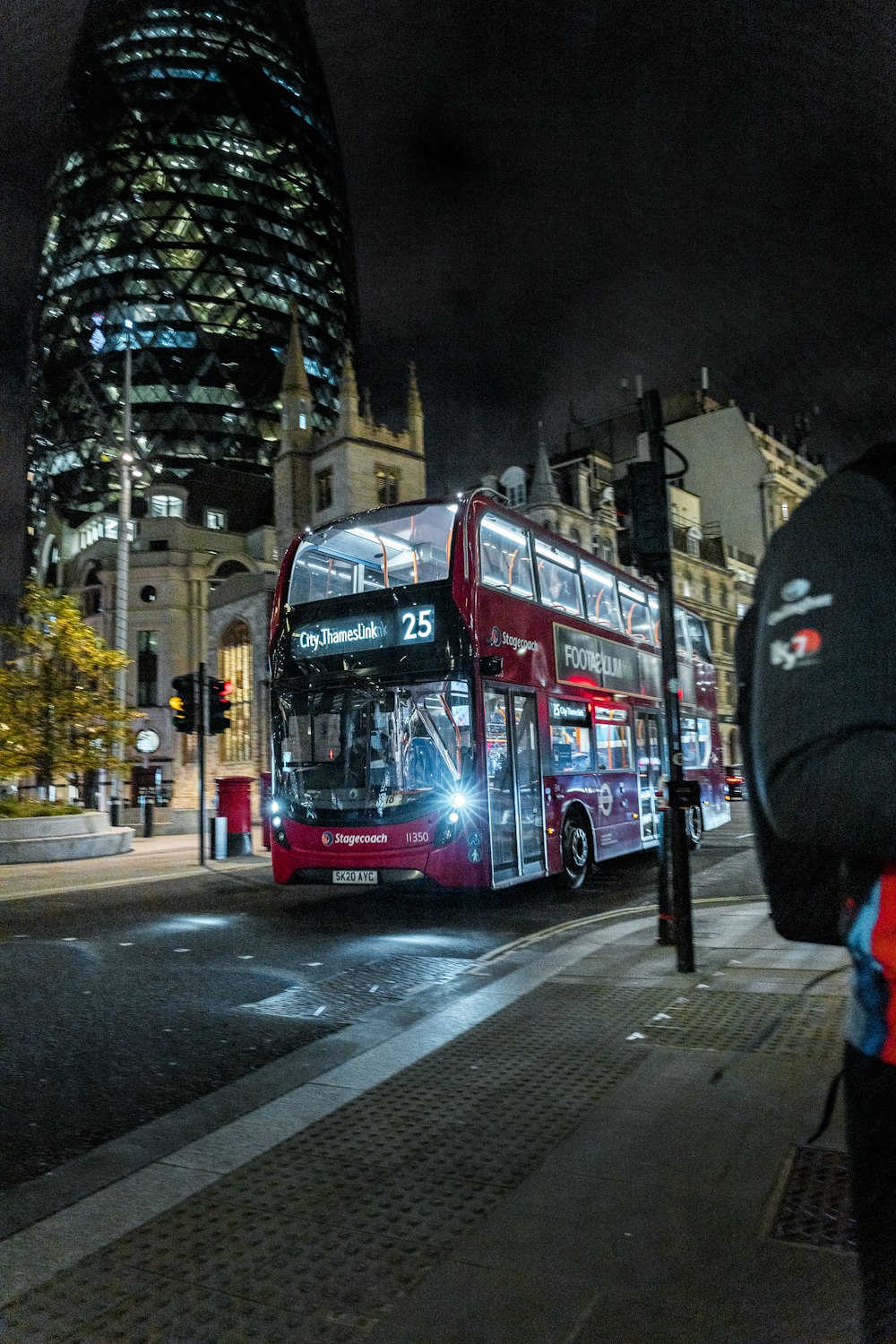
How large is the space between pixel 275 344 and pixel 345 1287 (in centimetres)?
9821

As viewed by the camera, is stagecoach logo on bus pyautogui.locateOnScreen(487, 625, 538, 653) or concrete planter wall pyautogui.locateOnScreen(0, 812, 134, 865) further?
concrete planter wall pyautogui.locateOnScreen(0, 812, 134, 865)

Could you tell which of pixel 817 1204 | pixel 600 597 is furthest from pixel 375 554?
pixel 817 1204

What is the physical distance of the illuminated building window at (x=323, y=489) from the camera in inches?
2026

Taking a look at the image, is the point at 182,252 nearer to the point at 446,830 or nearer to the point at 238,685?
the point at 238,685

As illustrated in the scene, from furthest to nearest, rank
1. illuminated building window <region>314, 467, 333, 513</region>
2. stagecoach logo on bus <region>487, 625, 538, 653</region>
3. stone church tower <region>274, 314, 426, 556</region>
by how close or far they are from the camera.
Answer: illuminated building window <region>314, 467, 333, 513</region> < stone church tower <region>274, 314, 426, 556</region> < stagecoach logo on bus <region>487, 625, 538, 653</region>

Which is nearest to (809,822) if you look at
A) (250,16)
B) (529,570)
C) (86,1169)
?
(86,1169)

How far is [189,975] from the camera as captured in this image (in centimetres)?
715

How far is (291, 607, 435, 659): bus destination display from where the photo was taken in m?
9.98

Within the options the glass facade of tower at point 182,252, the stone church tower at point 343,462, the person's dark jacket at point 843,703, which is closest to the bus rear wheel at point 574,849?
the person's dark jacket at point 843,703

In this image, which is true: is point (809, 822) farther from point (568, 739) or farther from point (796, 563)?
point (568, 739)

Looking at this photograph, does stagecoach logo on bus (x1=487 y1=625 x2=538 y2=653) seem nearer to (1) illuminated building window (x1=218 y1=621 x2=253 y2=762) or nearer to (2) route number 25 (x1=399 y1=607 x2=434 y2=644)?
(2) route number 25 (x1=399 y1=607 x2=434 y2=644)

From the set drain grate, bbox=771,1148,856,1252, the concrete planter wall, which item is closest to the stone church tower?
the concrete planter wall

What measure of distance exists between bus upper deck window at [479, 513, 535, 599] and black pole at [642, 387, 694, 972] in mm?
3190

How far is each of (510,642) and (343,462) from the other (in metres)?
41.2
